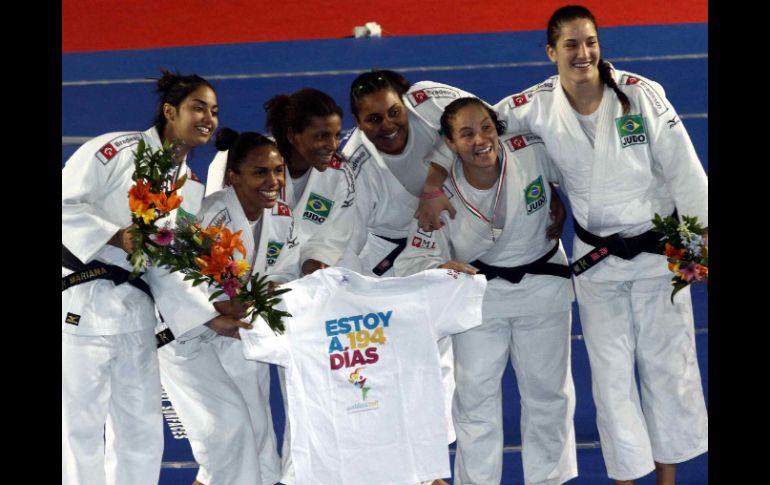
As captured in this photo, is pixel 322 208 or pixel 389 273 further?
pixel 389 273

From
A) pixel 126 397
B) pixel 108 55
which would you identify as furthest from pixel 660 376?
pixel 108 55

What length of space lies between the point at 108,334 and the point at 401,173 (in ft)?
5.18

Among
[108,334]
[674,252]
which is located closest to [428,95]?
[674,252]

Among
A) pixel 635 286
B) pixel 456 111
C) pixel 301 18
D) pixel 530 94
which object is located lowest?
pixel 635 286

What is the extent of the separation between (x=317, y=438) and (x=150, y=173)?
125cm

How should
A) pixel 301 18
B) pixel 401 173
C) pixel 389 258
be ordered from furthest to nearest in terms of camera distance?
1. pixel 301 18
2. pixel 389 258
3. pixel 401 173

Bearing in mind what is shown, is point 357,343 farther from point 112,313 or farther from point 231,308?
point 112,313

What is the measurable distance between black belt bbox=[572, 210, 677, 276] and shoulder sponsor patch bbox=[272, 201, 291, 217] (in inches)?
50.5

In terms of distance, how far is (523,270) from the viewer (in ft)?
16.1

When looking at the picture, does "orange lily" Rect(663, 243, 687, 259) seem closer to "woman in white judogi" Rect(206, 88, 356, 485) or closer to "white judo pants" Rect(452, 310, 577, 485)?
"white judo pants" Rect(452, 310, 577, 485)

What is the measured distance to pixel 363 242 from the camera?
526cm

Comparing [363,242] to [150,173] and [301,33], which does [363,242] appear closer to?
[150,173]

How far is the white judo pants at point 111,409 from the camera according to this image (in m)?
4.48

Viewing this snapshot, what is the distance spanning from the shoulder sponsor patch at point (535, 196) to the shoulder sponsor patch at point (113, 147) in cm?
163
